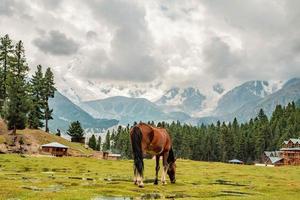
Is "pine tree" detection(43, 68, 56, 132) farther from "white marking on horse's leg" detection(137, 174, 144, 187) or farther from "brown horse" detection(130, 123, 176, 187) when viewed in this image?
"white marking on horse's leg" detection(137, 174, 144, 187)

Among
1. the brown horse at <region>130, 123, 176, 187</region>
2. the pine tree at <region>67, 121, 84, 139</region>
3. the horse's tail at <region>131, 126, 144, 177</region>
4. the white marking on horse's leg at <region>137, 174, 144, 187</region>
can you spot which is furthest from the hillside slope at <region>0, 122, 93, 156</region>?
the white marking on horse's leg at <region>137, 174, 144, 187</region>

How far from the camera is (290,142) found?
165750 millimetres

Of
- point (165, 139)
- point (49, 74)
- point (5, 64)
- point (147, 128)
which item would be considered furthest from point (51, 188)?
point (49, 74)

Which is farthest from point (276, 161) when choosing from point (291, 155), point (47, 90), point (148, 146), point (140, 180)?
point (140, 180)

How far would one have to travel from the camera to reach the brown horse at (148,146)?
30156 millimetres

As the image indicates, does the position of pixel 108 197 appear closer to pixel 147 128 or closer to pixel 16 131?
pixel 147 128

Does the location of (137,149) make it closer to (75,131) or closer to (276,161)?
(75,131)

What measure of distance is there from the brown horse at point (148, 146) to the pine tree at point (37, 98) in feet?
311

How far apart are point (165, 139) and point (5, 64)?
3832 inches

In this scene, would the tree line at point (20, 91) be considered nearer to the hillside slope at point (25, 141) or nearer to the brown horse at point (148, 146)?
the hillside slope at point (25, 141)

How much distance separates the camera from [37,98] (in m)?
129

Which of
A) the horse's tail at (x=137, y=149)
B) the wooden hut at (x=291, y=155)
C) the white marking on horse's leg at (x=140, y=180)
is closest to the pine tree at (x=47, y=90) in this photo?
the wooden hut at (x=291, y=155)

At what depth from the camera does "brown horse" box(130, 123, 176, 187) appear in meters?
30.2

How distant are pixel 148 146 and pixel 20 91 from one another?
8073cm
